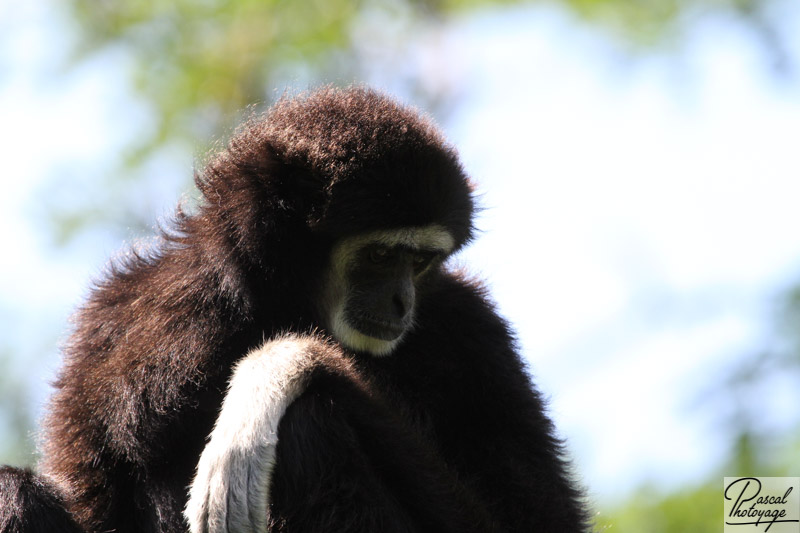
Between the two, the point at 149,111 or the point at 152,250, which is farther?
the point at 149,111

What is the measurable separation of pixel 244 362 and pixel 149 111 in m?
12.6

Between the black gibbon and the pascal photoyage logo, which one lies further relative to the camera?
the pascal photoyage logo

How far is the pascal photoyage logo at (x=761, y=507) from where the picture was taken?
7.49m

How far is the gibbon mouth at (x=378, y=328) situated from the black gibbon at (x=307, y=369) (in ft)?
0.05

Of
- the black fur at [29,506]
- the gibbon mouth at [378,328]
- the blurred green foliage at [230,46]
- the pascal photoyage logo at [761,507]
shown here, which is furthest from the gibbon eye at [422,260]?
the blurred green foliage at [230,46]

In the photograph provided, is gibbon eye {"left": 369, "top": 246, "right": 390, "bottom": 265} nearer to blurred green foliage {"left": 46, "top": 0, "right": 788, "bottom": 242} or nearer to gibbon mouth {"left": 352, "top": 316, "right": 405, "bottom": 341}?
gibbon mouth {"left": 352, "top": 316, "right": 405, "bottom": 341}

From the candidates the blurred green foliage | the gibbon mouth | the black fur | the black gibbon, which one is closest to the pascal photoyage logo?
the black gibbon

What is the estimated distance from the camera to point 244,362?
5.21 meters

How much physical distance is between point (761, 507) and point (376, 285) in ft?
12.6

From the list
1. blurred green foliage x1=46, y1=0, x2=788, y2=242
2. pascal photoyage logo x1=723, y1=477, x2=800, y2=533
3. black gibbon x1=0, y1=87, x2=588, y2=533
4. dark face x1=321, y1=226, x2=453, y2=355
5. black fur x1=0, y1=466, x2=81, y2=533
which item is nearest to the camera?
black gibbon x1=0, y1=87, x2=588, y2=533

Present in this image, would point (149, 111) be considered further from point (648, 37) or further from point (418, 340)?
point (418, 340)

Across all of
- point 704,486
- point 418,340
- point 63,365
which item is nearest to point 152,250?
point 63,365

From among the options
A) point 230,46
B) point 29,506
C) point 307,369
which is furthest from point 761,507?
point 230,46

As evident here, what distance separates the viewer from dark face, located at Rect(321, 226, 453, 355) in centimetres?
604
